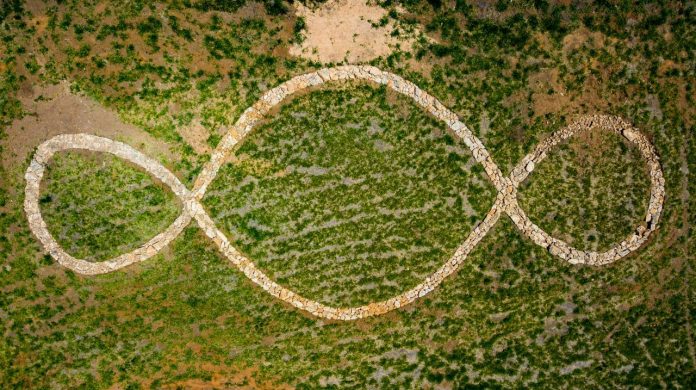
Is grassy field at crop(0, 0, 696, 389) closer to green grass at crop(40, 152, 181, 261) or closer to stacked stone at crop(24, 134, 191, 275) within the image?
green grass at crop(40, 152, 181, 261)

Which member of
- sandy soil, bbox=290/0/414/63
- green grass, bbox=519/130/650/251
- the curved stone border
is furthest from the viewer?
green grass, bbox=519/130/650/251

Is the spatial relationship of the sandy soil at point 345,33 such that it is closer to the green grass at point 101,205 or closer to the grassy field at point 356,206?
the grassy field at point 356,206

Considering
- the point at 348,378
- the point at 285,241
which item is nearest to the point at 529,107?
the point at 285,241

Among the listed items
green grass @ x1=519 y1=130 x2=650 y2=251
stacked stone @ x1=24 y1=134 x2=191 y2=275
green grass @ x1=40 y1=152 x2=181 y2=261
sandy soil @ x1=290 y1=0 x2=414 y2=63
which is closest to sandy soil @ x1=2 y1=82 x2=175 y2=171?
stacked stone @ x1=24 y1=134 x2=191 y2=275

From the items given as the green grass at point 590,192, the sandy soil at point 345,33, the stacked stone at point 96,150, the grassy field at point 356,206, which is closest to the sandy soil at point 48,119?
the grassy field at point 356,206

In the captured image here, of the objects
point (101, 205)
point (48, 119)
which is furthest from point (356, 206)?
point (48, 119)

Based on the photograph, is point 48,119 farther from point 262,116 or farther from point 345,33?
point 345,33

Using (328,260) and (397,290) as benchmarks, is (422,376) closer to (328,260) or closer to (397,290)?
(397,290)
